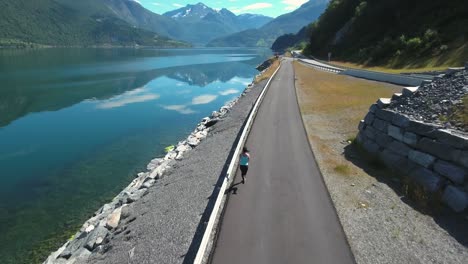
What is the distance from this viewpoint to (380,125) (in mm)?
18422

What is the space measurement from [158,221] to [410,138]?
12.9m

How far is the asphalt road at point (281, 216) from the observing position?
32.8 ft

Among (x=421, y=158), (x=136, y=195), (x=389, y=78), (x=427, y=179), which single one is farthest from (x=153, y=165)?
(x=389, y=78)

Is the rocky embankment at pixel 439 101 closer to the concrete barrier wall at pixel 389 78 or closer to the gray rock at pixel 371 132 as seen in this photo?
the gray rock at pixel 371 132

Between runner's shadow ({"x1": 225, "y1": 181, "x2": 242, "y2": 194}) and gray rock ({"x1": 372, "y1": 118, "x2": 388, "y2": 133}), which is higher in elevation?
gray rock ({"x1": 372, "y1": 118, "x2": 388, "y2": 133})

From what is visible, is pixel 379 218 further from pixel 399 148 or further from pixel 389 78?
pixel 389 78

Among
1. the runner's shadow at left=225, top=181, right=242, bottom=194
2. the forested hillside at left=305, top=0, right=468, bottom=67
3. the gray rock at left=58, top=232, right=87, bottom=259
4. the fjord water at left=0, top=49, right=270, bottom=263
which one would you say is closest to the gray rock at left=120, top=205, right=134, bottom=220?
the gray rock at left=58, top=232, right=87, bottom=259

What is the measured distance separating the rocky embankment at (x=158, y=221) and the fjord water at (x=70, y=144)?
3415mm

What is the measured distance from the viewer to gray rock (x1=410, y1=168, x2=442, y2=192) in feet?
44.0

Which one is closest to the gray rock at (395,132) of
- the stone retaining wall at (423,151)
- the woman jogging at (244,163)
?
the stone retaining wall at (423,151)

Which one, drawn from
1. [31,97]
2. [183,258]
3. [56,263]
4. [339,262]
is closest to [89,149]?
[56,263]

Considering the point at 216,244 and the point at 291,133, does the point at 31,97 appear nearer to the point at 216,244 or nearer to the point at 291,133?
the point at 291,133

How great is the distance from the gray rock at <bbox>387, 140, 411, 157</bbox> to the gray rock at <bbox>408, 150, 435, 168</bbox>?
14.3 inches

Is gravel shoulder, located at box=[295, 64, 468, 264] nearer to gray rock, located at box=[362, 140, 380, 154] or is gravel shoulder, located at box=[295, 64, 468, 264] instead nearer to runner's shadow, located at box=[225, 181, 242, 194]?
gray rock, located at box=[362, 140, 380, 154]
